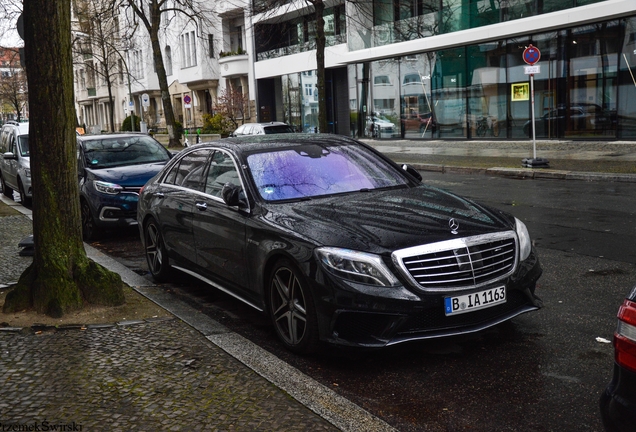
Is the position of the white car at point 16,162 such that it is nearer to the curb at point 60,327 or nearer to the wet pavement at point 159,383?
the curb at point 60,327

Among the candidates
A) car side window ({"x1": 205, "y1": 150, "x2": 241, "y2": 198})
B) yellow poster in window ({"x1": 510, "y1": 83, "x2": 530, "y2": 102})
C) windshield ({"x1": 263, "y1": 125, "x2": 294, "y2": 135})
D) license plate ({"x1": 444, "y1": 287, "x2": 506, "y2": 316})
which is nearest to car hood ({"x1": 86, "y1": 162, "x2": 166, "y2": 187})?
car side window ({"x1": 205, "y1": 150, "x2": 241, "y2": 198})

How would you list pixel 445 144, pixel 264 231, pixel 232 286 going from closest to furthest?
pixel 264 231, pixel 232 286, pixel 445 144

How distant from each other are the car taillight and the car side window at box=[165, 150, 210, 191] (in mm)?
4663

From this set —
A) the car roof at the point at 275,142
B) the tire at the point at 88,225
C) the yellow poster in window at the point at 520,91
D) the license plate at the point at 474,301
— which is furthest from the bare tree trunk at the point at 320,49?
the license plate at the point at 474,301

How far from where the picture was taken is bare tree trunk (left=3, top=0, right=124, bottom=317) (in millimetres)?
6125

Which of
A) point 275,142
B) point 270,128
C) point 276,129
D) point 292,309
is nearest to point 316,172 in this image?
point 275,142

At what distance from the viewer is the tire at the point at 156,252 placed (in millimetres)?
7635

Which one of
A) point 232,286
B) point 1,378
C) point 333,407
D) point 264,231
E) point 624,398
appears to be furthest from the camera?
point 232,286

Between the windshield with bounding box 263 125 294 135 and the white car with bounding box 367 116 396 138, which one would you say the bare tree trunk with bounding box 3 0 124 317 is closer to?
the windshield with bounding box 263 125 294 135

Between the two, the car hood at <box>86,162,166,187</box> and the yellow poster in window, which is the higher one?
the yellow poster in window

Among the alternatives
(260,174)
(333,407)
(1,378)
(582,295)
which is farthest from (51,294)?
(582,295)

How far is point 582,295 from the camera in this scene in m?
6.47

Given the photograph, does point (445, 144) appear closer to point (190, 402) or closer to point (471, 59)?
point (471, 59)

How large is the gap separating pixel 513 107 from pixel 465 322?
24139mm
